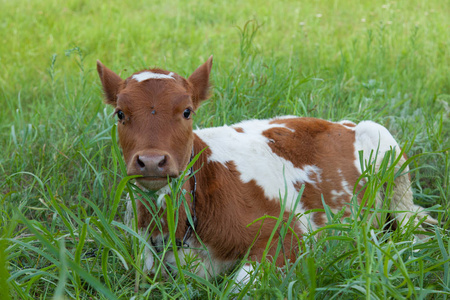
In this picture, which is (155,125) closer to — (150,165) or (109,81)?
(150,165)

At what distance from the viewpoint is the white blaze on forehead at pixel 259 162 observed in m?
3.11

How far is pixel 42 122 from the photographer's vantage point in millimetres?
4387

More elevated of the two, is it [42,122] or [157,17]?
[157,17]

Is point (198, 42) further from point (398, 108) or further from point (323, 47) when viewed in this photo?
point (398, 108)

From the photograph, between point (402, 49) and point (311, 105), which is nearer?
point (311, 105)

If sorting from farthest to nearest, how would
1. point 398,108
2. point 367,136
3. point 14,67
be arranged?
point 14,67
point 398,108
point 367,136

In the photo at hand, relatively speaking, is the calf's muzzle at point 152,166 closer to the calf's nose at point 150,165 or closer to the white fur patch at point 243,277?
the calf's nose at point 150,165

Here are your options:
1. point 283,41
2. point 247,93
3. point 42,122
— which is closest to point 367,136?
point 247,93

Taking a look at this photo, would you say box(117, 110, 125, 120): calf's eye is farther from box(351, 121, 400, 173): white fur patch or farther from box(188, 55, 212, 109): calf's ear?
box(351, 121, 400, 173): white fur patch

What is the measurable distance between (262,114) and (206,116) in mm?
529

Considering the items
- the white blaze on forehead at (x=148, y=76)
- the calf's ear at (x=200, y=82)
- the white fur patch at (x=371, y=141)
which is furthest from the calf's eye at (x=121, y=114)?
the white fur patch at (x=371, y=141)

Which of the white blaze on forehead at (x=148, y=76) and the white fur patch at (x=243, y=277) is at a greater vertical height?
the white blaze on forehead at (x=148, y=76)

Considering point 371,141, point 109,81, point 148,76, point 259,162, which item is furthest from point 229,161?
point 371,141

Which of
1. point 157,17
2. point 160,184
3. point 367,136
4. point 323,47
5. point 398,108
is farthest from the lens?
point 157,17
